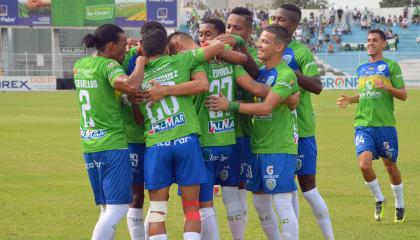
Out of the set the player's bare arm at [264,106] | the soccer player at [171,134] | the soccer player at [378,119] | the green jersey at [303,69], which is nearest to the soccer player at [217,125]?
the player's bare arm at [264,106]

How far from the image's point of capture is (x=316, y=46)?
7106 centimetres

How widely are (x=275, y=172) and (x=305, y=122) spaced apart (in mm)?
1228

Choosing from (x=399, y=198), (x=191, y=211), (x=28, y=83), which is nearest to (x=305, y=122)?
(x=191, y=211)

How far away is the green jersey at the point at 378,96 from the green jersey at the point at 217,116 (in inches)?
151

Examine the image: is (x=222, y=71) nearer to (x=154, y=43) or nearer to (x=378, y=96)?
(x=154, y=43)

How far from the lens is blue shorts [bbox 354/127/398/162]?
1163 centimetres

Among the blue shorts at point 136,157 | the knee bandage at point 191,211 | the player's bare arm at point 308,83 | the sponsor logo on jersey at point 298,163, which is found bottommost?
the knee bandage at point 191,211

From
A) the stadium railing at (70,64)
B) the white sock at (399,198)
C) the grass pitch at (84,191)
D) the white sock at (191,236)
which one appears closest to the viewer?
the white sock at (191,236)

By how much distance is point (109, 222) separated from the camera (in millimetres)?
8031

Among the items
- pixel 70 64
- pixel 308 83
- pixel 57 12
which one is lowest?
pixel 70 64

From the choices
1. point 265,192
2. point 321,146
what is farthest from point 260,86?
point 321,146

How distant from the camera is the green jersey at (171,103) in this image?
26.2 feet

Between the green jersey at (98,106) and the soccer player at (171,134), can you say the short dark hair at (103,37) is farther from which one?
the soccer player at (171,134)

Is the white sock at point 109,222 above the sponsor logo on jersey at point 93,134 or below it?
below
